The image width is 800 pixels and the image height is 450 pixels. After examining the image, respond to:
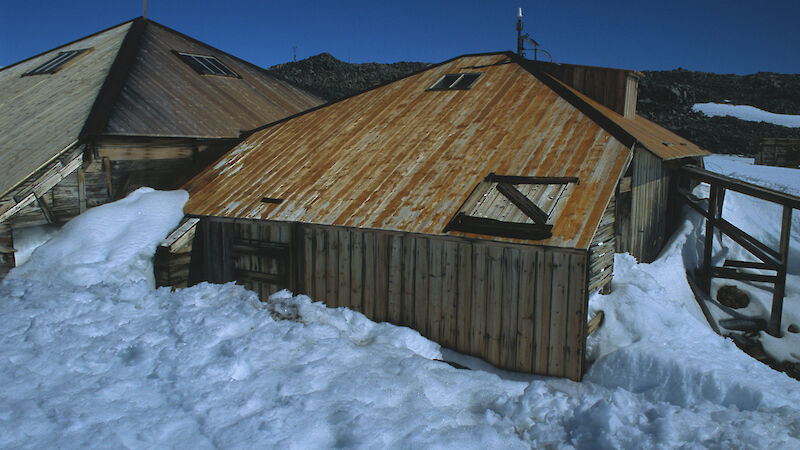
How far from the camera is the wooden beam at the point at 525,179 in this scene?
9438 millimetres

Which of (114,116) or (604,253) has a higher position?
(114,116)

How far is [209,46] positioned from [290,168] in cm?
1309

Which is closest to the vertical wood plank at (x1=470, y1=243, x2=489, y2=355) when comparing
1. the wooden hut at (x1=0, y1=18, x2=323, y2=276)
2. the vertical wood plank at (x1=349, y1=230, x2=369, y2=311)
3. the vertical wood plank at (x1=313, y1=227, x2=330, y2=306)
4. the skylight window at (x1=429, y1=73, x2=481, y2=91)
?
the vertical wood plank at (x1=349, y1=230, x2=369, y2=311)

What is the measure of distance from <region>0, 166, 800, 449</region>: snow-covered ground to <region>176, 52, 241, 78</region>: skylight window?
36.2ft

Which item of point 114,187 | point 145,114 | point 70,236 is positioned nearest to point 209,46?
point 145,114

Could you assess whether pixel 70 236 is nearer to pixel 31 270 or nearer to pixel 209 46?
pixel 31 270

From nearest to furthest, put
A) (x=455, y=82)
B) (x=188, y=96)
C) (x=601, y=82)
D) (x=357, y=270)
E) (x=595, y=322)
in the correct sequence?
(x=595, y=322) < (x=357, y=270) < (x=455, y=82) < (x=601, y=82) < (x=188, y=96)

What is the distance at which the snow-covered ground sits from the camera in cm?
599

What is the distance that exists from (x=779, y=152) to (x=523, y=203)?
102 ft

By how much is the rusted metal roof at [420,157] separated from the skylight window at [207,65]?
5603 millimetres

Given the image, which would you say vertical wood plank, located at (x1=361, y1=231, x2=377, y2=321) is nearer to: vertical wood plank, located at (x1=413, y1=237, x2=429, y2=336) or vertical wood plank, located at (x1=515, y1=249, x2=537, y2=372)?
vertical wood plank, located at (x1=413, y1=237, x2=429, y2=336)

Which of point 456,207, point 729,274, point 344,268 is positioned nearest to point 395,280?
point 344,268

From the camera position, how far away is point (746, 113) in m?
58.4

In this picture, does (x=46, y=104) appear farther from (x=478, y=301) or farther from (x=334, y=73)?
(x=334, y=73)
